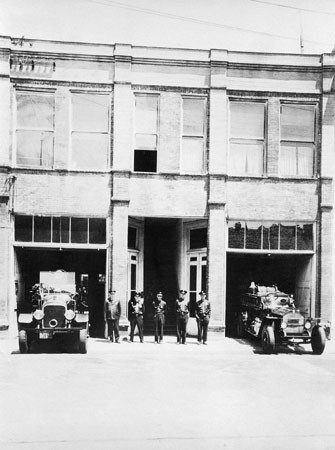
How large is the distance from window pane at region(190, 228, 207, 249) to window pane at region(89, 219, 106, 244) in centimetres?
338

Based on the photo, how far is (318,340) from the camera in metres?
14.8

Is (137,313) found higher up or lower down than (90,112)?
lower down

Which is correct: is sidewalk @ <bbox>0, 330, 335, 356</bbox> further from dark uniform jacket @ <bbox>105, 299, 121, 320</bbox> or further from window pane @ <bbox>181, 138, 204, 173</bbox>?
window pane @ <bbox>181, 138, 204, 173</bbox>

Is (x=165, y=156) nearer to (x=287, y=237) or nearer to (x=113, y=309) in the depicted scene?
(x=287, y=237)

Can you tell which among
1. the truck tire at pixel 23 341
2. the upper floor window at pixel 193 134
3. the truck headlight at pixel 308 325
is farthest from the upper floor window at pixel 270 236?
the truck tire at pixel 23 341

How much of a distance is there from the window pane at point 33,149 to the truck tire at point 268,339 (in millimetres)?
8814

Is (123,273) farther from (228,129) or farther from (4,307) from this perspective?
(228,129)

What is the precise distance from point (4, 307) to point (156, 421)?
10.5m

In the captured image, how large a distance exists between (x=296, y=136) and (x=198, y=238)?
4.98 m

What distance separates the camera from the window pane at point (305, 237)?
18281 millimetres

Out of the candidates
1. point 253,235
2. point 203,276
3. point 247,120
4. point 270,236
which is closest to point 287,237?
point 270,236

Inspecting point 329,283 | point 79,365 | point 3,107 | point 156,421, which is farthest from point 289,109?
point 156,421

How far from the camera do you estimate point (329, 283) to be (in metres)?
18.0

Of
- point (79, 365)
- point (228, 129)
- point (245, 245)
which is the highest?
point (228, 129)
